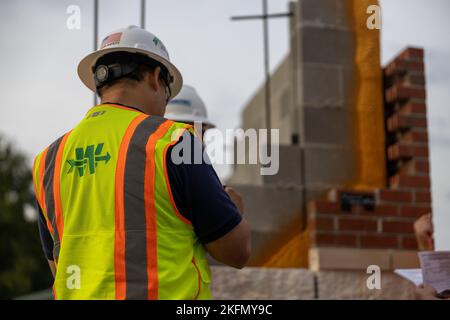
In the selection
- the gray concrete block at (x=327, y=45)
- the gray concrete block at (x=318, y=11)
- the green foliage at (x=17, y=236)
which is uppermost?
the gray concrete block at (x=318, y=11)

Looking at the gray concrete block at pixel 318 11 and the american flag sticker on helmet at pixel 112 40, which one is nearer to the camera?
the american flag sticker on helmet at pixel 112 40

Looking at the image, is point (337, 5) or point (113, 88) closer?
point (113, 88)

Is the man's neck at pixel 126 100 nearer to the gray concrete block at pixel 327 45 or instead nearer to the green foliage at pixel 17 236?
the gray concrete block at pixel 327 45

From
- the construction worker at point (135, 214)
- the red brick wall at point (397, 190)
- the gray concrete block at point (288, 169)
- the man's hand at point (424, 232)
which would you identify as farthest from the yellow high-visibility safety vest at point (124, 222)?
the gray concrete block at point (288, 169)

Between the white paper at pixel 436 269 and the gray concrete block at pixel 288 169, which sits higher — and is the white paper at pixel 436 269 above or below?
below

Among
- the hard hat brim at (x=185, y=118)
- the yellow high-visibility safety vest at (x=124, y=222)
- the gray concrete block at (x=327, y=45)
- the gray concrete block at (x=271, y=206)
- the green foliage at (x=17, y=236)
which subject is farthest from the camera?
the green foliage at (x=17, y=236)

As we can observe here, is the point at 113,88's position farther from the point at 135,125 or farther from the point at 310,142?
the point at 310,142

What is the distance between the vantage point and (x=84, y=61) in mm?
3623

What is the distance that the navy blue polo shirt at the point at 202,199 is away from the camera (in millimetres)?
2863

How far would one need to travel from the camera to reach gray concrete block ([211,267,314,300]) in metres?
6.22

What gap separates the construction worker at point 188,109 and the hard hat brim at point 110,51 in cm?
201

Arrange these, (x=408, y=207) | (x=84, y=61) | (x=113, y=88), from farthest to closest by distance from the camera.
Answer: (x=408, y=207), (x=84, y=61), (x=113, y=88)
